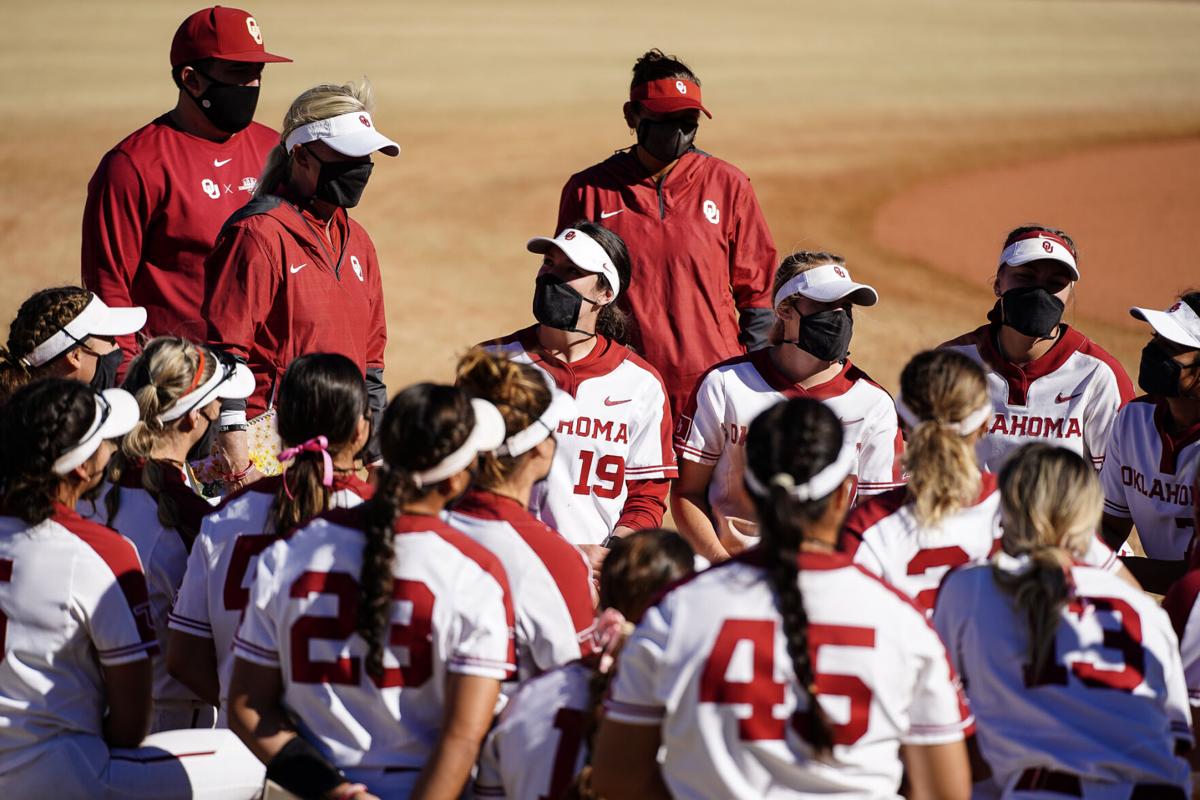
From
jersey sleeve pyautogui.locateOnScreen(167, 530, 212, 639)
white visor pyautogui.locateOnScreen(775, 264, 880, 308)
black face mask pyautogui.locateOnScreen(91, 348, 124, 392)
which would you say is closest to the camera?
jersey sleeve pyautogui.locateOnScreen(167, 530, 212, 639)

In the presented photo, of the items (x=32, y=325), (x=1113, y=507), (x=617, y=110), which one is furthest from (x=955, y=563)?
(x=617, y=110)

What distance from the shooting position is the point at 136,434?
176 inches

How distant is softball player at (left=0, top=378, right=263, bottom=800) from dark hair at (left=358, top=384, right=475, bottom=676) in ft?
2.80

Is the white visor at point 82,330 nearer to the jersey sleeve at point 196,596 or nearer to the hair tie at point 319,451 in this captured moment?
the jersey sleeve at point 196,596

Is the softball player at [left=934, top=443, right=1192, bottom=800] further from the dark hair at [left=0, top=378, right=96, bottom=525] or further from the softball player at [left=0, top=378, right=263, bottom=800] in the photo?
the dark hair at [left=0, top=378, right=96, bottom=525]

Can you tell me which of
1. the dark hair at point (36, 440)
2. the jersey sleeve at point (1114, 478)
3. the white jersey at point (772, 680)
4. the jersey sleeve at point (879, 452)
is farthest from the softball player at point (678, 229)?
the white jersey at point (772, 680)

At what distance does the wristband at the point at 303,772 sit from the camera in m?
3.47

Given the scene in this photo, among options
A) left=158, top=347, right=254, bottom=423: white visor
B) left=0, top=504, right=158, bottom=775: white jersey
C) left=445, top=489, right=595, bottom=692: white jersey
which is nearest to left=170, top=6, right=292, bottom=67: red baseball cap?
left=158, top=347, right=254, bottom=423: white visor

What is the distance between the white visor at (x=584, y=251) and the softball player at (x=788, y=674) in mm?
2321

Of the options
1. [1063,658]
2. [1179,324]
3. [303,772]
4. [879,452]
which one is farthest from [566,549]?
[1179,324]

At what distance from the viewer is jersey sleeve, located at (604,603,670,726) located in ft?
10.1

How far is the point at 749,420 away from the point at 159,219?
8.87 ft

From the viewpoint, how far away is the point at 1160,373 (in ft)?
17.9

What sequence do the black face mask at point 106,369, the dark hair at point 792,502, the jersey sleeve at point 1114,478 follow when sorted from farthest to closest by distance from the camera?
the jersey sleeve at point 1114,478 → the black face mask at point 106,369 → the dark hair at point 792,502
